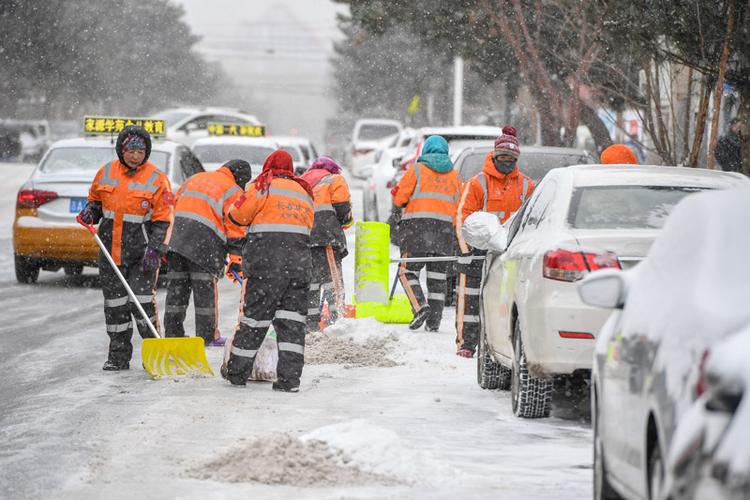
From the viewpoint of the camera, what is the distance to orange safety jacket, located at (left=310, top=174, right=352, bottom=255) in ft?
42.7

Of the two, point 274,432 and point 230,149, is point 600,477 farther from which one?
point 230,149

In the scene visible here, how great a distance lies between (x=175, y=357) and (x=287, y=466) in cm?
Result: 370

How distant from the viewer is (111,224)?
11016 mm

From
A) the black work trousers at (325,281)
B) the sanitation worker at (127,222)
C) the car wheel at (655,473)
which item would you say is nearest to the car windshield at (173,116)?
the black work trousers at (325,281)

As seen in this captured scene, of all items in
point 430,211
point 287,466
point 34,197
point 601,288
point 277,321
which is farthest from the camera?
point 34,197

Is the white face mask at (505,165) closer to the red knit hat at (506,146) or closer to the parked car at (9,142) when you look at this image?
the red knit hat at (506,146)

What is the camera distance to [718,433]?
12.3 feet

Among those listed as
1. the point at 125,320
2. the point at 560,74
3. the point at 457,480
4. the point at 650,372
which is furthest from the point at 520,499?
the point at 560,74

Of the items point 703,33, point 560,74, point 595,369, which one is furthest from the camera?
point 560,74

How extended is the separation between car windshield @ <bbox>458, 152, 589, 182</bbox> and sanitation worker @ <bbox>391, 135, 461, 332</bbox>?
6.70ft

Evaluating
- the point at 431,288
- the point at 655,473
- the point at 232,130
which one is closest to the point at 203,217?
the point at 431,288

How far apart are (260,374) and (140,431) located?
7.45 feet

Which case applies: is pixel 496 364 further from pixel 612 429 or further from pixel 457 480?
pixel 612 429

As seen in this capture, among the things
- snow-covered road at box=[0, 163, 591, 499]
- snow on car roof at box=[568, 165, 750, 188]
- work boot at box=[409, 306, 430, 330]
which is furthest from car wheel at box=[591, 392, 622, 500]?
work boot at box=[409, 306, 430, 330]
